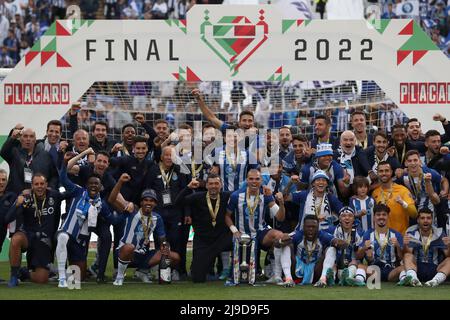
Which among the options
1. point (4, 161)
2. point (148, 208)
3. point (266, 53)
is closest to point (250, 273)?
point (148, 208)

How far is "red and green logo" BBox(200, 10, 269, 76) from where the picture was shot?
1248cm

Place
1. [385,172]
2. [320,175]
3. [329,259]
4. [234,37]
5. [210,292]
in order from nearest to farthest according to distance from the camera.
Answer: [210,292] → [329,259] → [320,175] → [385,172] → [234,37]

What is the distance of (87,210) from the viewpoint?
11.5 m

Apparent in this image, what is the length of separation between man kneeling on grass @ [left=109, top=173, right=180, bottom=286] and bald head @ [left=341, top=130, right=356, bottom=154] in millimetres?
2072

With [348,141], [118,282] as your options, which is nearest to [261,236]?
[348,141]

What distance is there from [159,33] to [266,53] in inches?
47.6

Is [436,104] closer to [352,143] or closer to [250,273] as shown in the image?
[352,143]

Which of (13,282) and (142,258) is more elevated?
(142,258)

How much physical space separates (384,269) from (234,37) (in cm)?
309

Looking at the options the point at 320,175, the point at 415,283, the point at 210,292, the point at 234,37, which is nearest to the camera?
the point at 210,292

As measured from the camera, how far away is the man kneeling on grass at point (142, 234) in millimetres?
11422

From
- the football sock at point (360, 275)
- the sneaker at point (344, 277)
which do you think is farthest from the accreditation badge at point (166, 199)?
the football sock at point (360, 275)

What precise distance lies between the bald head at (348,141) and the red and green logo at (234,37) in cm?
148

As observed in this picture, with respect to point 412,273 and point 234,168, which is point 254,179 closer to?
point 234,168
